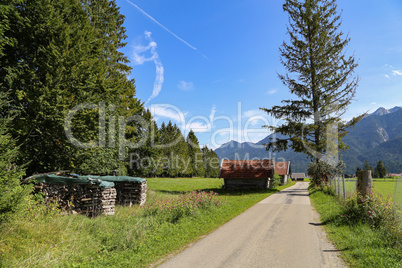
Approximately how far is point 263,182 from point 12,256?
96.0 ft

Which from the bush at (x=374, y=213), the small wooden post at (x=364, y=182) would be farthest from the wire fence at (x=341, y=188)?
the bush at (x=374, y=213)

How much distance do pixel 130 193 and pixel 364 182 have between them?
15.9 m

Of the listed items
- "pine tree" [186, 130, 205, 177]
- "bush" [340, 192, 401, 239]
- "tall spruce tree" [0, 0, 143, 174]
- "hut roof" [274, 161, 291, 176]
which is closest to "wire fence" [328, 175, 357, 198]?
"bush" [340, 192, 401, 239]

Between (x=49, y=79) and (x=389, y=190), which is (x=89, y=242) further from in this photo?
(x=389, y=190)

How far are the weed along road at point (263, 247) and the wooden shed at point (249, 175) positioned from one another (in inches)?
779

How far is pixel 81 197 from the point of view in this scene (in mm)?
14234

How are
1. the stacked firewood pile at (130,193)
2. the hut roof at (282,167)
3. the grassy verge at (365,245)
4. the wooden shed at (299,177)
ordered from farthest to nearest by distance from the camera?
the wooden shed at (299,177) → the hut roof at (282,167) → the stacked firewood pile at (130,193) → the grassy verge at (365,245)

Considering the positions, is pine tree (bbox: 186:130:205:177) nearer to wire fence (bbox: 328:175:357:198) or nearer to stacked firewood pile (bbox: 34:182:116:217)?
wire fence (bbox: 328:175:357:198)

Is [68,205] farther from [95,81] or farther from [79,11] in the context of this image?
[79,11]

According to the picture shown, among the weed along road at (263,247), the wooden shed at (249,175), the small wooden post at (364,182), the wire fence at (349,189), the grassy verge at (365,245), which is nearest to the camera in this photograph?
the grassy verge at (365,245)

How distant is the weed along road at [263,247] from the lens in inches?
245

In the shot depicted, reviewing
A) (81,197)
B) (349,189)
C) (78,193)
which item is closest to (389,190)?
(349,189)

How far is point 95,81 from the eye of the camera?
1642 cm

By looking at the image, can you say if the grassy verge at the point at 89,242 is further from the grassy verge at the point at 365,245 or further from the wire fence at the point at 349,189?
the wire fence at the point at 349,189
